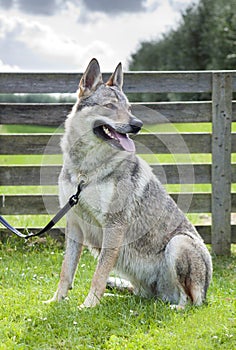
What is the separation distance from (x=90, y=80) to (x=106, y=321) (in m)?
1.89

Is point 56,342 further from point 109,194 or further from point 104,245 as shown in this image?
point 109,194

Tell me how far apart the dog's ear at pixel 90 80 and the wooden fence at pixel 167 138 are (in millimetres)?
2082

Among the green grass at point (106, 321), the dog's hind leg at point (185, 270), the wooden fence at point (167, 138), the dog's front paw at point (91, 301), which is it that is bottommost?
the green grass at point (106, 321)

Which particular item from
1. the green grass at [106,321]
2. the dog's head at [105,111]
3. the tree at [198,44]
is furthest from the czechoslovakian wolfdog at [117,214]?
the tree at [198,44]

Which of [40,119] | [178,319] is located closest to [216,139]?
[40,119]

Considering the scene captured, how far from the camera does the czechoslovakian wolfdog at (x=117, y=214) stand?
14.8 feet

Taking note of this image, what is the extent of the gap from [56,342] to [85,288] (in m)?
1.19

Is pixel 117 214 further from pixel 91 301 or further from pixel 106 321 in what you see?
pixel 106 321

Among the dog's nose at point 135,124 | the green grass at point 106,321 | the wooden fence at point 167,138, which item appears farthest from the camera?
the wooden fence at point 167,138

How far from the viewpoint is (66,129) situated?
474 cm

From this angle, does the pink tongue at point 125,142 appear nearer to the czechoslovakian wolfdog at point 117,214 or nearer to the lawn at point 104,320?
the czechoslovakian wolfdog at point 117,214

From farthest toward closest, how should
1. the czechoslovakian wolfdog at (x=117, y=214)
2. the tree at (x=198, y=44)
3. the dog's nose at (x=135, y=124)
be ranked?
the tree at (x=198, y=44) < the czechoslovakian wolfdog at (x=117, y=214) < the dog's nose at (x=135, y=124)

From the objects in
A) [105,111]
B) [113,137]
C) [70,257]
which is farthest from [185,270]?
[105,111]

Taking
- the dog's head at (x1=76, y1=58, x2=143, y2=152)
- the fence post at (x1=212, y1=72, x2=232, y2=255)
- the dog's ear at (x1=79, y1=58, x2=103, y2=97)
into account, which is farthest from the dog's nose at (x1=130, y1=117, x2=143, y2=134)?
the fence post at (x1=212, y1=72, x2=232, y2=255)
